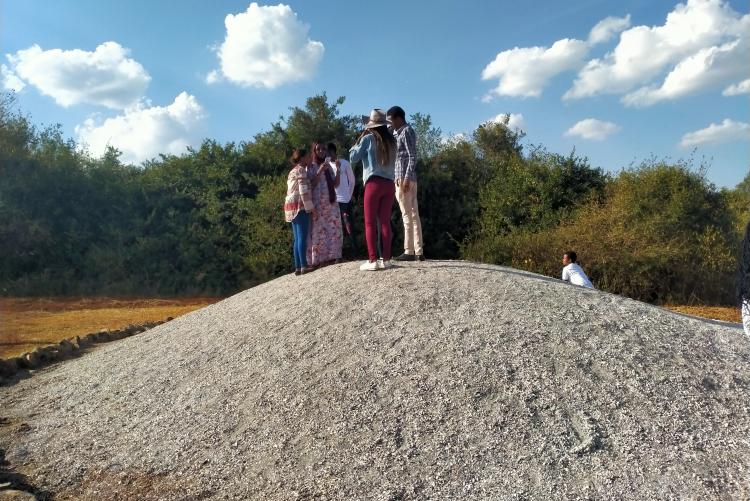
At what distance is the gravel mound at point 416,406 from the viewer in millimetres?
3031

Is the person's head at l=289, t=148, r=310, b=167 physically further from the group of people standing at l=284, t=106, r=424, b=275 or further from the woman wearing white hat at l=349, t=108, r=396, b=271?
the woman wearing white hat at l=349, t=108, r=396, b=271

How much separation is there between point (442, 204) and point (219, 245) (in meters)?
5.07

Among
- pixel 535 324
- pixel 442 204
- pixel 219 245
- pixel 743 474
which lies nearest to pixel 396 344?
pixel 535 324

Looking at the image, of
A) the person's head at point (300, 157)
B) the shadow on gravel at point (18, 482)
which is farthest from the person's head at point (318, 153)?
the shadow on gravel at point (18, 482)

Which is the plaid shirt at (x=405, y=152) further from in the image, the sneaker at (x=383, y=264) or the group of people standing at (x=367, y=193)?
the sneaker at (x=383, y=264)

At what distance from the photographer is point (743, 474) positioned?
302 centimetres

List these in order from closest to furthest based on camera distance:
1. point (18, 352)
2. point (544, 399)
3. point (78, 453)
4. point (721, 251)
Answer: point (544, 399) → point (78, 453) → point (18, 352) → point (721, 251)

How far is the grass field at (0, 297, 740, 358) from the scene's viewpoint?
25.2 feet

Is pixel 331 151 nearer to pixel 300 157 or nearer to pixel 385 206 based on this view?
pixel 300 157

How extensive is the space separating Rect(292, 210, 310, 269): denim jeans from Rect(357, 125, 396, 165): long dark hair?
137 cm

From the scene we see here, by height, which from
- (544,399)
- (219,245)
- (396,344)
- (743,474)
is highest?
(219,245)

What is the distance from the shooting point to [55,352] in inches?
255

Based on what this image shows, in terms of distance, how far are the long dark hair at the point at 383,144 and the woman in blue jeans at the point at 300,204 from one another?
1140 mm

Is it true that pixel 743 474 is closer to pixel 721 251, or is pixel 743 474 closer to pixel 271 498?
pixel 271 498
